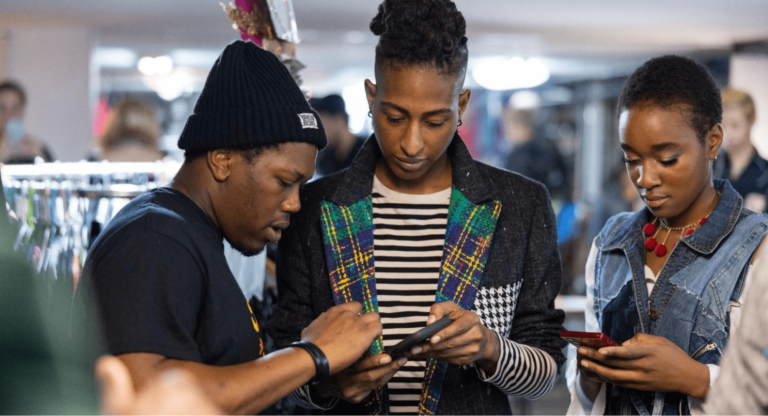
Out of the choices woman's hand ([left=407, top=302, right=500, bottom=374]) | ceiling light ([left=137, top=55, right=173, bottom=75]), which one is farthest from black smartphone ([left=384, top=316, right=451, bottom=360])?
ceiling light ([left=137, top=55, right=173, bottom=75])

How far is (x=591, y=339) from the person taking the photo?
160 cm

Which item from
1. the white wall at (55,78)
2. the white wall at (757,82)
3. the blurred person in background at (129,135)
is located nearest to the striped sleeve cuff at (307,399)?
the blurred person in background at (129,135)

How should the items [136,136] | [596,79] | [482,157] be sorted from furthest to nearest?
1. [482,157]
2. [596,79]
3. [136,136]

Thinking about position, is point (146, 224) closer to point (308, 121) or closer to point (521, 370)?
point (308, 121)

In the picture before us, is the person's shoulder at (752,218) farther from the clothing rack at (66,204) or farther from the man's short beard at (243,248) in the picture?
the clothing rack at (66,204)

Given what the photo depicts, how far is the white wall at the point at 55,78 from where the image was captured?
25.8 ft

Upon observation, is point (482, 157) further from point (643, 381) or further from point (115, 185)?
point (643, 381)

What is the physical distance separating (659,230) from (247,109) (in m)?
1.11

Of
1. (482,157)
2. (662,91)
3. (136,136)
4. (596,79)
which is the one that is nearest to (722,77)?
(596,79)

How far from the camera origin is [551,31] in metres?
8.06

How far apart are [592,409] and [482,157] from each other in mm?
11018

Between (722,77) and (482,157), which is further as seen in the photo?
(482,157)

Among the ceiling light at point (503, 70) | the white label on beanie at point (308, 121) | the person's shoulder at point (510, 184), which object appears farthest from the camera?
the ceiling light at point (503, 70)

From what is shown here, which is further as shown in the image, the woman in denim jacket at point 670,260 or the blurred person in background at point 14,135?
the blurred person in background at point 14,135
